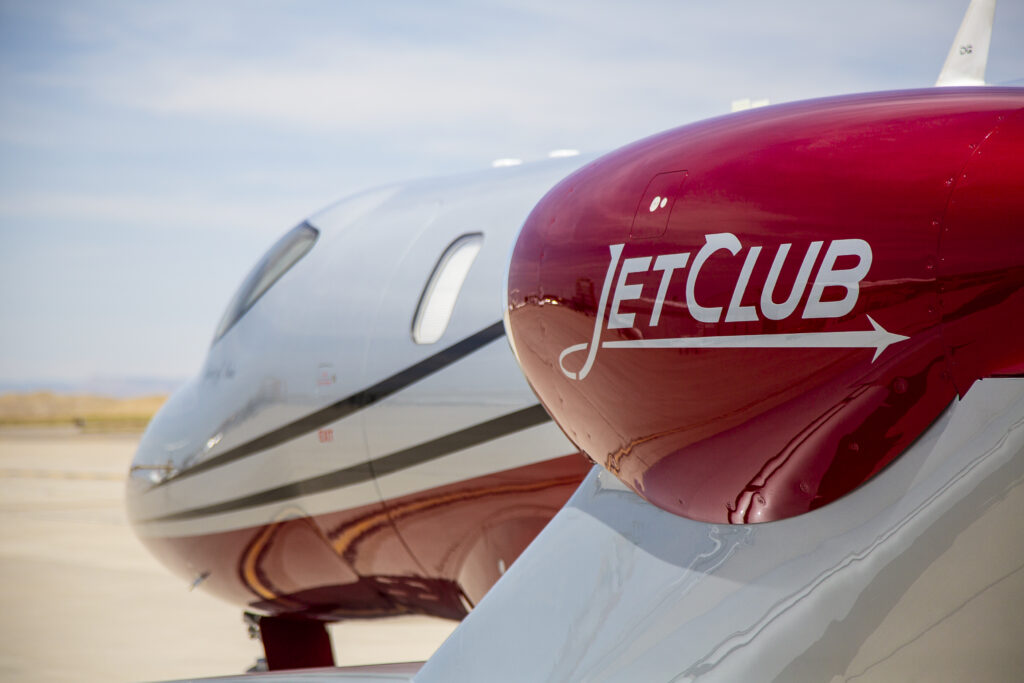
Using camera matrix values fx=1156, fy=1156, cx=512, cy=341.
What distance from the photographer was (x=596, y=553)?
2176mm

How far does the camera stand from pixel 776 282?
5.49 feet

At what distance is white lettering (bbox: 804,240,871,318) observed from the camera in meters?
1.61

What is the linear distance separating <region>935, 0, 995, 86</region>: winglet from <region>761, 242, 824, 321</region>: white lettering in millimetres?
1823

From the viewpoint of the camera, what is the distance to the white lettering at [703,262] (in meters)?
1.73

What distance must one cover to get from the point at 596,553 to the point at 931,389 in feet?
2.55

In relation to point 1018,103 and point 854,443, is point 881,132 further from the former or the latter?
point 854,443

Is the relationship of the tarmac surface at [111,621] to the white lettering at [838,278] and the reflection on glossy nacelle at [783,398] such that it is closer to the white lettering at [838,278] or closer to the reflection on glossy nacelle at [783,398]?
the reflection on glossy nacelle at [783,398]

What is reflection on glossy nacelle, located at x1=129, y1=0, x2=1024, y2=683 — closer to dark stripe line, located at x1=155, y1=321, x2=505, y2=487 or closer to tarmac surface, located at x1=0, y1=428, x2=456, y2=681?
dark stripe line, located at x1=155, y1=321, x2=505, y2=487

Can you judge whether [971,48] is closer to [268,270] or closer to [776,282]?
[776,282]

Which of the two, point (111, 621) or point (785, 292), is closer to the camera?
point (785, 292)

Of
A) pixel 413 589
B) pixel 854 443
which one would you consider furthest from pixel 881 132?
pixel 413 589

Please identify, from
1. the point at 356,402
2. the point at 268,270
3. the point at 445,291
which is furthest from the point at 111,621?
the point at 445,291

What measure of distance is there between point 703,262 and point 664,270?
7 centimetres

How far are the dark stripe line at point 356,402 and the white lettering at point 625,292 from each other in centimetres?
269
